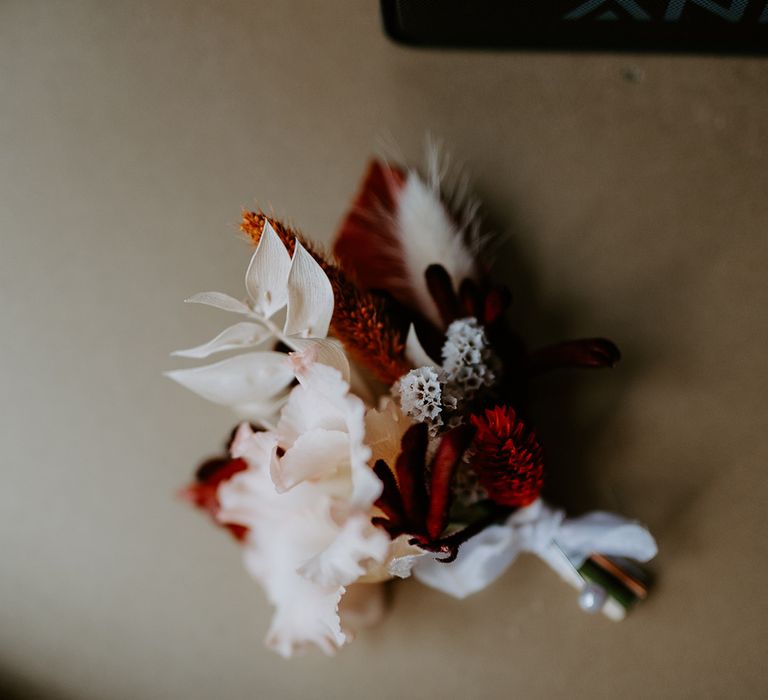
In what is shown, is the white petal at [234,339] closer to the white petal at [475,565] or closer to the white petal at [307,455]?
the white petal at [307,455]

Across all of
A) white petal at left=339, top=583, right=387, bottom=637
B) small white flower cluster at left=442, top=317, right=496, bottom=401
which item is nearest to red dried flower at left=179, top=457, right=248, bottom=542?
white petal at left=339, top=583, right=387, bottom=637

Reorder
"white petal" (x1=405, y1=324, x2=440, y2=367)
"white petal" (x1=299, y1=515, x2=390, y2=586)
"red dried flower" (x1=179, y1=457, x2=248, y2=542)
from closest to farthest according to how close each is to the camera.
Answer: "white petal" (x1=299, y1=515, x2=390, y2=586) < "white petal" (x1=405, y1=324, x2=440, y2=367) < "red dried flower" (x1=179, y1=457, x2=248, y2=542)

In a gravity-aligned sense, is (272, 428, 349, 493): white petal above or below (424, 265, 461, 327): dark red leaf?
below

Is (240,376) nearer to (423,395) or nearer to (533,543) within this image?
(423,395)

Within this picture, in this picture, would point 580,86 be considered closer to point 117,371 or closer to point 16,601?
point 117,371

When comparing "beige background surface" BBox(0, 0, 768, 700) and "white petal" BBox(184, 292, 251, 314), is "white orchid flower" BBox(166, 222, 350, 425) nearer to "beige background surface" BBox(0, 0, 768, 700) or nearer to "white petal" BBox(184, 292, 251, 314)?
"white petal" BBox(184, 292, 251, 314)

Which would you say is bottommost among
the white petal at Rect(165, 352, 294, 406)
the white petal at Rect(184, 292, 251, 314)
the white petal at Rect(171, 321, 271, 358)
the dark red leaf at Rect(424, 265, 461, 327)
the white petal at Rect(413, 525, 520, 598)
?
the white petal at Rect(413, 525, 520, 598)

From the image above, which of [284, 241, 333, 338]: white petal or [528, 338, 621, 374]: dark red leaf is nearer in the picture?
[284, 241, 333, 338]: white petal

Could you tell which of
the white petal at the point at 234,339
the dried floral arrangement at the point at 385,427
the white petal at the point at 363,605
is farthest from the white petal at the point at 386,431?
the white petal at the point at 363,605
